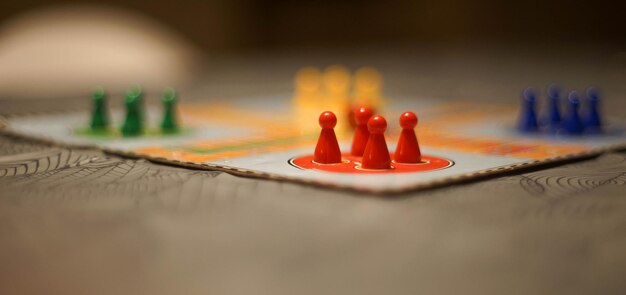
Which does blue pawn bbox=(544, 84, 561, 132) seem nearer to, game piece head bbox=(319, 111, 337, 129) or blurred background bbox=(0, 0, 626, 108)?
game piece head bbox=(319, 111, 337, 129)

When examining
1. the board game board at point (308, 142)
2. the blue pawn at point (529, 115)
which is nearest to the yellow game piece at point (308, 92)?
the board game board at point (308, 142)

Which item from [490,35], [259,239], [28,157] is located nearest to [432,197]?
[259,239]

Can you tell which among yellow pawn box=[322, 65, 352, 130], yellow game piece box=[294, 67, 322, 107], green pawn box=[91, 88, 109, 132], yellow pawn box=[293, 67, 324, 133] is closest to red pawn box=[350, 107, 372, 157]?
yellow pawn box=[293, 67, 324, 133]

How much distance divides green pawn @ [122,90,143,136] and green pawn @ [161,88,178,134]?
53 mm

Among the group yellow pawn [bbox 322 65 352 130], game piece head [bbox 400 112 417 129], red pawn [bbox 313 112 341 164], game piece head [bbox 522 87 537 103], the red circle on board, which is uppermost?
yellow pawn [bbox 322 65 352 130]

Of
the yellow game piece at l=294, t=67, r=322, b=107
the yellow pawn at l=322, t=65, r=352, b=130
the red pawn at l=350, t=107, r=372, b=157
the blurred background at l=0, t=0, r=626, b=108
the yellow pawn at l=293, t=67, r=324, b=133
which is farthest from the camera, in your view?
the blurred background at l=0, t=0, r=626, b=108

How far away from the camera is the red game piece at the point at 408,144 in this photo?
1194 mm

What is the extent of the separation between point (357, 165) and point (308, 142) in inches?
12.0

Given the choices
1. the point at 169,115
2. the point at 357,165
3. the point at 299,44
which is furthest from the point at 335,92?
the point at 299,44

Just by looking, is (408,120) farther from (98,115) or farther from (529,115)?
(98,115)

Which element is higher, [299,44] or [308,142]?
[299,44]

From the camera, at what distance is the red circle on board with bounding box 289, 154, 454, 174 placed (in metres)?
1.13

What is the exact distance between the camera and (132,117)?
62.5 inches

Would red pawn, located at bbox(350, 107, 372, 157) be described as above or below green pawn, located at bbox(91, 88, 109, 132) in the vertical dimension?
below
